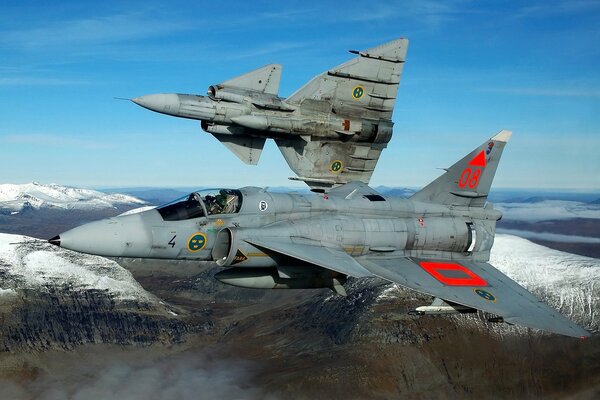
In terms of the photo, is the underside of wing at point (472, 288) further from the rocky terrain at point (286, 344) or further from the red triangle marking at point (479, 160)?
the rocky terrain at point (286, 344)

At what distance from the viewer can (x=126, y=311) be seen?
14950 cm

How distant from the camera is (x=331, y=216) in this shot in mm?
26000

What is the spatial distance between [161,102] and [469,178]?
14498 millimetres

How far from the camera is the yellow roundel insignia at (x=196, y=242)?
23.4m

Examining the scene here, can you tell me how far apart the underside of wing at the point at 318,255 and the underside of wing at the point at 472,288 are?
136 centimetres

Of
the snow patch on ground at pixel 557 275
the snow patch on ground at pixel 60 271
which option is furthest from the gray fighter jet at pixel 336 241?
the snow patch on ground at pixel 60 271

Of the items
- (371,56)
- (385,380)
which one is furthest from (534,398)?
(371,56)

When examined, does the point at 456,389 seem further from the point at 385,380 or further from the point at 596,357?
the point at 596,357

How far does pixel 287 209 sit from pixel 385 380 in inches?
4038

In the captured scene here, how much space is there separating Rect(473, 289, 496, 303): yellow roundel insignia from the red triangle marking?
7089mm

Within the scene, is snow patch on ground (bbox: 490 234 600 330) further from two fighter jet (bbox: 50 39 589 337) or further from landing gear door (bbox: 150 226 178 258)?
landing gear door (bbox: 150 226 178 258)

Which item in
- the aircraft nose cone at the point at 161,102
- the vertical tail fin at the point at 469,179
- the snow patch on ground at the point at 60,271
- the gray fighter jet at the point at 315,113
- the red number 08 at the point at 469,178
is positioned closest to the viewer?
the aircraft nose cone at the point at 161,102

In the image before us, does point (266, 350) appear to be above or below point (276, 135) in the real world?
below

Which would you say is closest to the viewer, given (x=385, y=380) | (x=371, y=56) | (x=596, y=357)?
(x=371, y=56)
